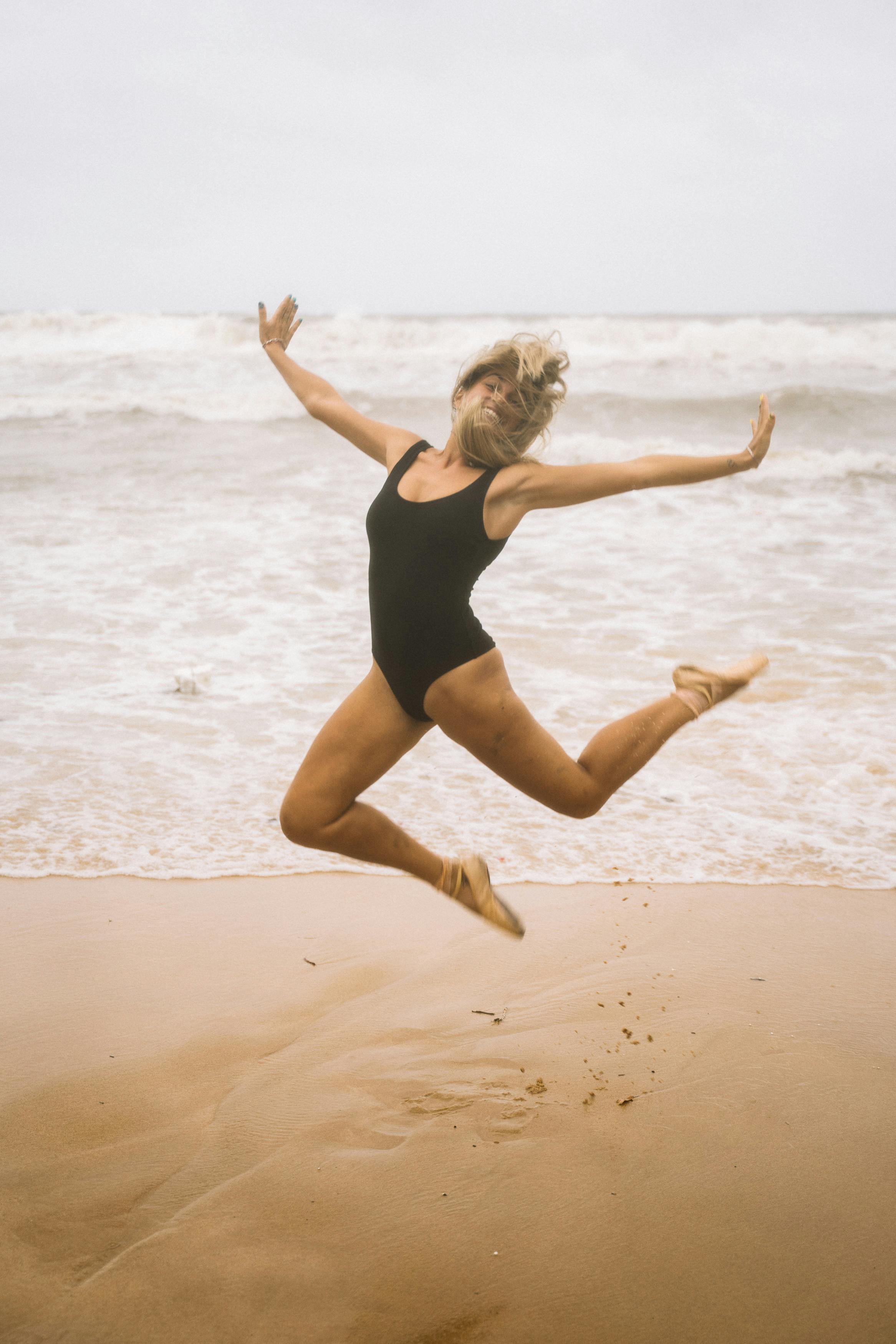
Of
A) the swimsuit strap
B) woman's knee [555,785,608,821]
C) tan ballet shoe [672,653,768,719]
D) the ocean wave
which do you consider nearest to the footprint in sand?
woman's knee [555,785,608,821]

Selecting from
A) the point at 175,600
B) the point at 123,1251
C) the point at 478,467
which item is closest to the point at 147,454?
the point at 175,600

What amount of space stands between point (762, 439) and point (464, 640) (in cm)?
128

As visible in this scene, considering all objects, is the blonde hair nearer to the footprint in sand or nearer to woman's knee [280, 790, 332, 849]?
woman's knee [280, 790, 332, 849]

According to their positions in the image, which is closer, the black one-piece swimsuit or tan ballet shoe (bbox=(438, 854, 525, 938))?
the black one-piece swimsuit

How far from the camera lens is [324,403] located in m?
3.79

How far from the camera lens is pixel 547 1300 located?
2414 millimetres

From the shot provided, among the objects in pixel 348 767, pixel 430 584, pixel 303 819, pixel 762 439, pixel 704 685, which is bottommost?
pixel 303 819

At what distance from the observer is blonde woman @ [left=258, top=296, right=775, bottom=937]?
10.6 feet

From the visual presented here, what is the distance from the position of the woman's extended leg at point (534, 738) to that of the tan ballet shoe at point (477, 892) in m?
0.33

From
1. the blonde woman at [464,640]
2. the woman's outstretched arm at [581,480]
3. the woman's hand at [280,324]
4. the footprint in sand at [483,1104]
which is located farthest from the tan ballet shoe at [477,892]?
the woman's hand at [280,324]

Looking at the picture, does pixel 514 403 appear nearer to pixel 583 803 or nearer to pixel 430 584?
pixel 430 584

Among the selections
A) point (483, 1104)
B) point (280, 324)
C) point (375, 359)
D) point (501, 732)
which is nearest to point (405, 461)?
point (501, 732)

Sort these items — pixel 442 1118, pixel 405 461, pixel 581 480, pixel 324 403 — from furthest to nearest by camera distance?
→ pixel 324 403
pixel 405 461
pixel 581 480
pixel 442 1118

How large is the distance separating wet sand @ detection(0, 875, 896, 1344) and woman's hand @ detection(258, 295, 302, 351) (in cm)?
235
